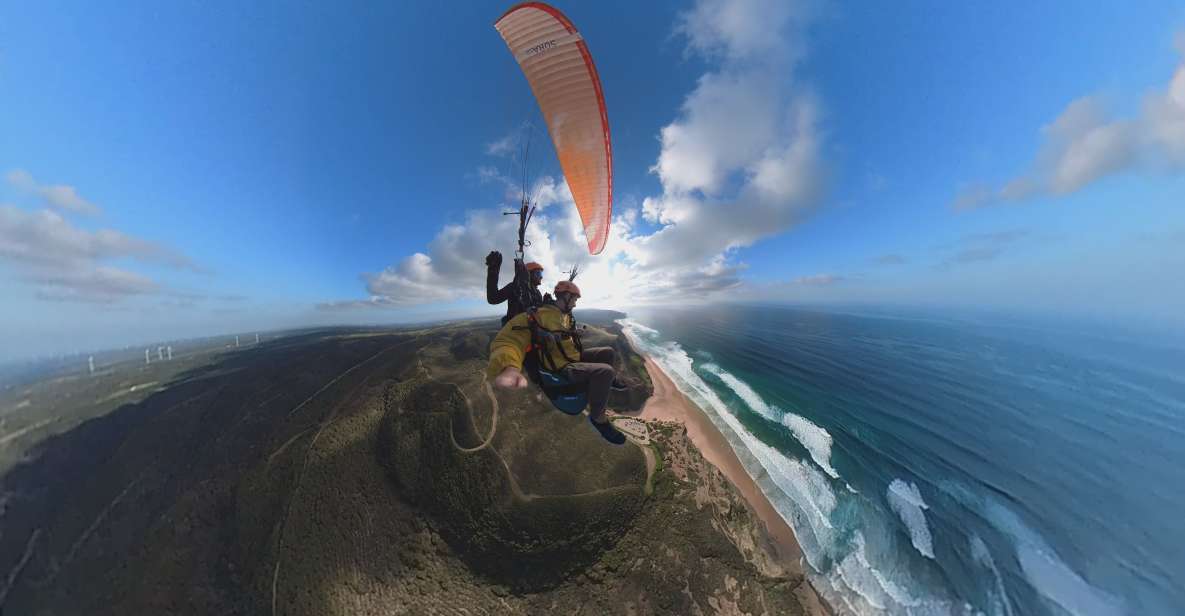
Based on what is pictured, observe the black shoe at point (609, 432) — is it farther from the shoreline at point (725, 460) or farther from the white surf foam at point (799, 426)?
the white surf foam at point (799, 426)

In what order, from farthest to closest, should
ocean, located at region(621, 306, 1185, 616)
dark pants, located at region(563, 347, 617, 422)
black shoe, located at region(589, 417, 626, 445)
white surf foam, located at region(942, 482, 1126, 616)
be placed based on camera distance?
ocean, located at region(621, 306, 1185, 616), white surf foam, located at region(942, 482, 1126, 616), black shoe, located at region(589, 417, 626, 445), dark pants, located at region(563, 347, 617, 422)

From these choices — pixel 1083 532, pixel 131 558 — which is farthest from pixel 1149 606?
pixel 131 558

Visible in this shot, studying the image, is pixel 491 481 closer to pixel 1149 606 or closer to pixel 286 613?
pixel 286 613

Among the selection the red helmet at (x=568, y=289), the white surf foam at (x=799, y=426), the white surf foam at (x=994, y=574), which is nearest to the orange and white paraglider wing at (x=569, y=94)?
the red helmet at (x=568, y=289)

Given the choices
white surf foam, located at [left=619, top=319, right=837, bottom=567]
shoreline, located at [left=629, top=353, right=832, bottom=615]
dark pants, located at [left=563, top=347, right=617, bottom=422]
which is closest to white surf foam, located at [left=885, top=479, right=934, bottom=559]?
white surf foam, located at [left=619, top=319, right=837, bottom=567]

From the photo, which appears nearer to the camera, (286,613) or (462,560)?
(286,613)

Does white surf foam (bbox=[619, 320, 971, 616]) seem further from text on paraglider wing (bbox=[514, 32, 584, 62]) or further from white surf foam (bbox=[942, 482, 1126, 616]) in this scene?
text on paraglider wing (bbox=[514, 32, 584, 62])
